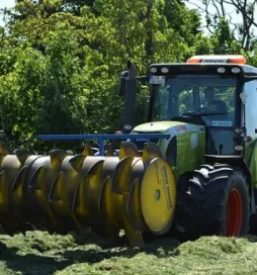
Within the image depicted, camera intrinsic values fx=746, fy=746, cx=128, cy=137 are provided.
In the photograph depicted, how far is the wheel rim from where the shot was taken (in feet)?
28.6

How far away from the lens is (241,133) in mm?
9102

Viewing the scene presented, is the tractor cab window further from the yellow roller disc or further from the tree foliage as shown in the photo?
the tree foliage

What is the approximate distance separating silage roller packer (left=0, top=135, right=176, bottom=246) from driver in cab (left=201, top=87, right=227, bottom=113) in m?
1.63

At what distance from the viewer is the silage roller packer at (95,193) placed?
24.2ft

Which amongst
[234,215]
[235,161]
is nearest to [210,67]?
[235,161]

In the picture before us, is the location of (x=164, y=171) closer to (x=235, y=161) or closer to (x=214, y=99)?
(x=235, y=161)

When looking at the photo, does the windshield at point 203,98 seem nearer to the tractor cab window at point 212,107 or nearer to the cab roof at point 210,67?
the tractor cab window at point 212,107

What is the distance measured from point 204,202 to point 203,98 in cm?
169

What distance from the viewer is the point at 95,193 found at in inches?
294

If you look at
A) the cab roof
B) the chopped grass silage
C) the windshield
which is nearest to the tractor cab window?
the windshield

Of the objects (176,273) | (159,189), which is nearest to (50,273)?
(176,273)

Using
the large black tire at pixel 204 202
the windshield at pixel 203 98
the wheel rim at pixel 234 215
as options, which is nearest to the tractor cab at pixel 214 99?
the windshield at pixel 203 98

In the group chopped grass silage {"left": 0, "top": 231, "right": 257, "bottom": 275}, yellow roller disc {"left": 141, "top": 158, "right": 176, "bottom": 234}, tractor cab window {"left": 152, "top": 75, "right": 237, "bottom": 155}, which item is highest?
tractor cab window {"left": 152, "top": 75, "right": 237, "bottom": 155}

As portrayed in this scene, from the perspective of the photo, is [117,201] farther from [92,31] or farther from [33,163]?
[92,31]
